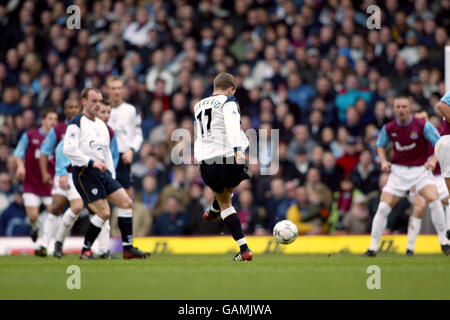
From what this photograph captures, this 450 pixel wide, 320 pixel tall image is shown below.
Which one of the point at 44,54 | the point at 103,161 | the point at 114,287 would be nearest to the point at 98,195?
the point at 103,161

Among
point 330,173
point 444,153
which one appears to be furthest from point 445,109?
point 330,173

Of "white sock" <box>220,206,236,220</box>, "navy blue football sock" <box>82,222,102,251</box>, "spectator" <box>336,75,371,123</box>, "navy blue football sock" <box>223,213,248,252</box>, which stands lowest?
"navy blue football sock" <box>82,222,102,251</box>

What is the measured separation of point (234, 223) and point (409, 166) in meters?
3.35

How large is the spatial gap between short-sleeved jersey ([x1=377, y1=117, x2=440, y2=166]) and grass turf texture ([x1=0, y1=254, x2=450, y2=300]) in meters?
2.61

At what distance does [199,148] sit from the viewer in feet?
31.3

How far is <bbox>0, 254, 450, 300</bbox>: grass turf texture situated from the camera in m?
6.42

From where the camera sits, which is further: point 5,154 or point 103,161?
point 5,154

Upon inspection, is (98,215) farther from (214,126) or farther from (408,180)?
(408,180)

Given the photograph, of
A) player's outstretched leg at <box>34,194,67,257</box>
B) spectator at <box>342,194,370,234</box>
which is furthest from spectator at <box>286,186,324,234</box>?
player's outstretched leg at <box>34,194,67,257</box>

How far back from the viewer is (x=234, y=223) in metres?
9.24

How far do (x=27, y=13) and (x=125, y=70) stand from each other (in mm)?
3814

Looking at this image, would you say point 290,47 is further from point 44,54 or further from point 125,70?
point 44,54

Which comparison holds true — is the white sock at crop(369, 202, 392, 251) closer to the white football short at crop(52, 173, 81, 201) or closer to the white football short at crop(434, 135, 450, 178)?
the white football short at crop(434, 135, 450, 178)

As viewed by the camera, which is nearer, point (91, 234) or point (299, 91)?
point (91, 234)
